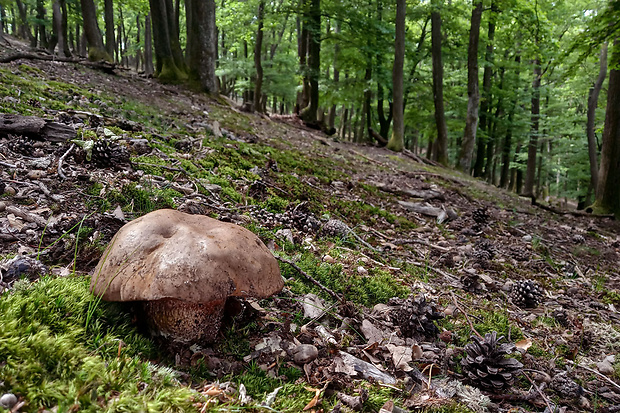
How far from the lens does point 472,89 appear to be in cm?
1402

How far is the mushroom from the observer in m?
1.53

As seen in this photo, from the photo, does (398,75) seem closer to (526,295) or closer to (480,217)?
(480,217)

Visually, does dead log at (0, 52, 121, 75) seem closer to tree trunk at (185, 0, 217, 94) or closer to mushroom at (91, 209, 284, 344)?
tree trunk at (185, 0, 217, 94)

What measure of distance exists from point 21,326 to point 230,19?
2183 cm

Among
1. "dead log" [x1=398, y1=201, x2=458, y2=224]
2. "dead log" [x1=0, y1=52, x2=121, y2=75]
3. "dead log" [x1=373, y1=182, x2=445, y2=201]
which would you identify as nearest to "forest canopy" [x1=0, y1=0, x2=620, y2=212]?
"dead log" [x1=0, y1=52, x2=121, y2=75]

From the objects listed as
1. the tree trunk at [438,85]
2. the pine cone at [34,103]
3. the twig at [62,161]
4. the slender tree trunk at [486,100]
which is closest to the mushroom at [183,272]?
the twig at [62,161]

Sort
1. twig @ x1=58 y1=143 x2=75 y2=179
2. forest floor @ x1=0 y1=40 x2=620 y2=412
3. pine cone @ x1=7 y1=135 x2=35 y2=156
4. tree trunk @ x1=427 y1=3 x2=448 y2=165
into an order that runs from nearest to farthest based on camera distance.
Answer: forest floor @ x1=0 y1=40 x2=620 y2=412 → twig @ x1=58 y1=143 x2=75 y2=179 → pine cone @ x1=7 y1=135 x2=35 y2=156 → tree trunk @ x1=427 y1=3 x2=448 y2=165

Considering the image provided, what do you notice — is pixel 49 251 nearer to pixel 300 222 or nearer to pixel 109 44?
pixel 300 222

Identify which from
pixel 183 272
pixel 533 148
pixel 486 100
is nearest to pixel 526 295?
pixel 183 272

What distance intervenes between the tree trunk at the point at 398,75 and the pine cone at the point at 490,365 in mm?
11873

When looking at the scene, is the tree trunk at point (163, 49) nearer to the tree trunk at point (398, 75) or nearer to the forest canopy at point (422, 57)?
the forest canopy at point (422, 57)

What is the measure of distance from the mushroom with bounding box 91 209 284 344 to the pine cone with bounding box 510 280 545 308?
3057 mm

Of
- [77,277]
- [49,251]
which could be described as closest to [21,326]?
[77,277]

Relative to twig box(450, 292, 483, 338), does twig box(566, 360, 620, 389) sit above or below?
below
